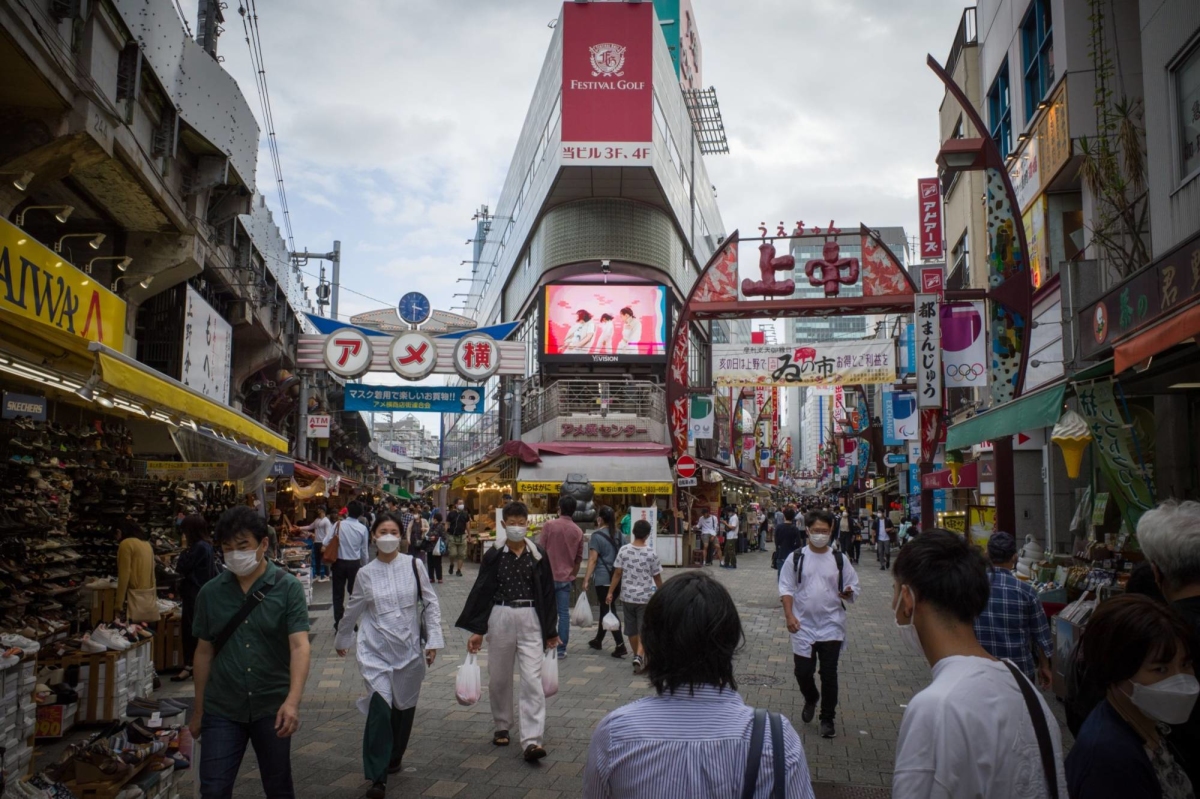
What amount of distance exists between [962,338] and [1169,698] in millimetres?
13444

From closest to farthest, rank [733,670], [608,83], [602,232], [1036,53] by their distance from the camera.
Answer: [733,670]
[1036,53]
[608,83]
[602,232]

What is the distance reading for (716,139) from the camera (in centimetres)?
5622

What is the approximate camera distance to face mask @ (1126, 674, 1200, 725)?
2.54 metres

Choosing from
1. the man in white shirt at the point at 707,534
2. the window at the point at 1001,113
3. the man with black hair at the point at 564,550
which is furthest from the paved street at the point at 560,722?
the man in white shirt at the point at 707,534

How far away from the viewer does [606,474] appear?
25.0 metres

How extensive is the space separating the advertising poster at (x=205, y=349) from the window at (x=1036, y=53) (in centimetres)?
1356

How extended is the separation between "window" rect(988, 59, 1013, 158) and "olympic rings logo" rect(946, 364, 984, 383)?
14.3ft

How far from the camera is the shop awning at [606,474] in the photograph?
Answer: 80.4ft

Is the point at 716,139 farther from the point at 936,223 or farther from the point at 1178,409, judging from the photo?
the point at 1178,409

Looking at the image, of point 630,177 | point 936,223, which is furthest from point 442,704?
point 630,177

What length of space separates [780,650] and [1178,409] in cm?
530

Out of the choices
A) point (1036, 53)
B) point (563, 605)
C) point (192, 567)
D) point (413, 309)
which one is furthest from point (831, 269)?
point (192, 567)

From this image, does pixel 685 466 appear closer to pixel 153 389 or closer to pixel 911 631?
pixel 153 389

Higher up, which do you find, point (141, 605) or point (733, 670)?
point (733, 670)
